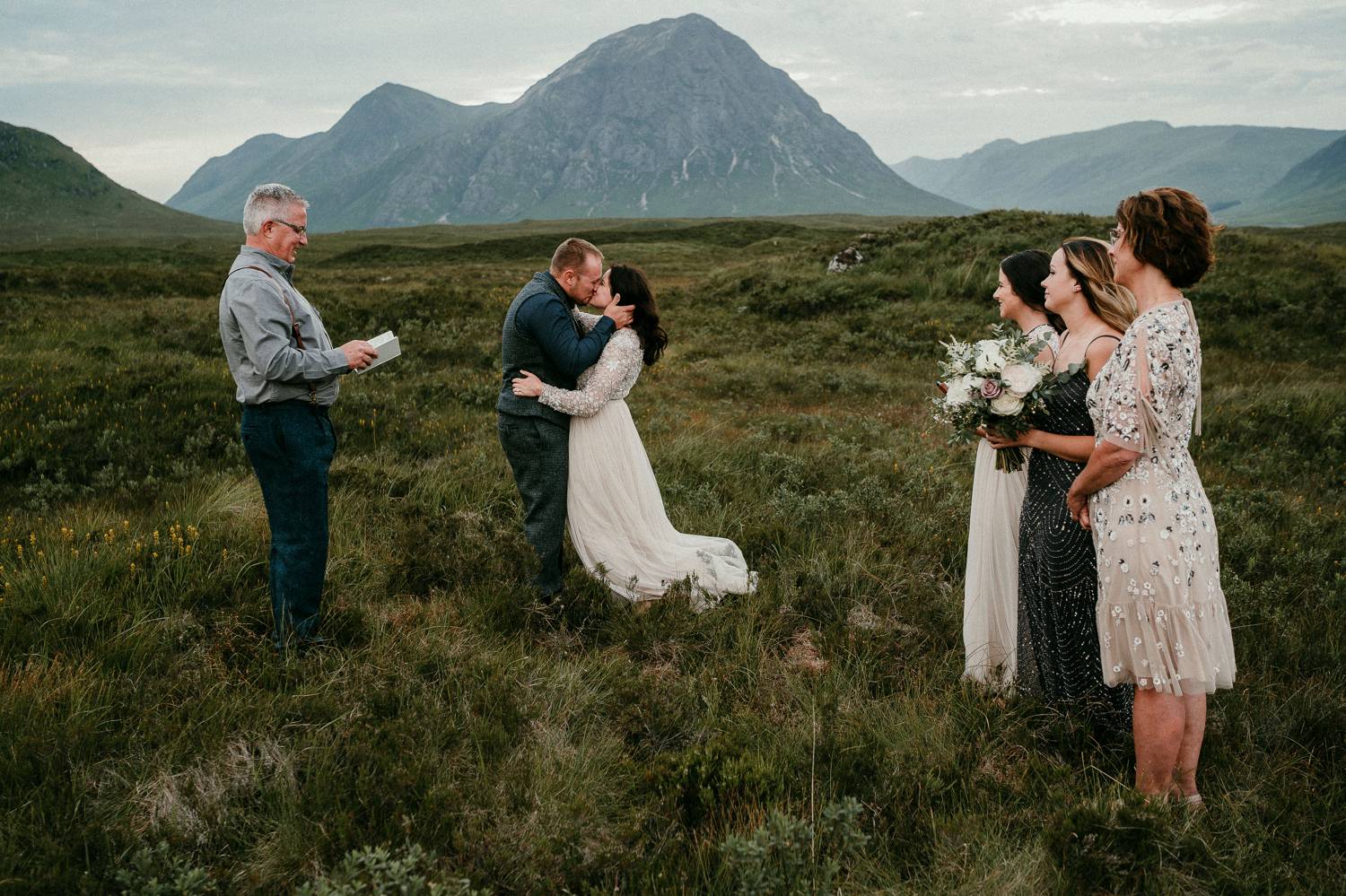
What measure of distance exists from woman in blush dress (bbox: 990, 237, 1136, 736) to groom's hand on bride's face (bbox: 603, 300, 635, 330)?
2.48m

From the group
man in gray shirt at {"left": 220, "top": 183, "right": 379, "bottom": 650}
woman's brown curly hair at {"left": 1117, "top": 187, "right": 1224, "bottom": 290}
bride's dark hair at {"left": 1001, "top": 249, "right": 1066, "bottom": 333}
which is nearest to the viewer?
→ woman's brown curly hair at {"left": 1117, "top": 187, "right": 1224, "bottom": 290}

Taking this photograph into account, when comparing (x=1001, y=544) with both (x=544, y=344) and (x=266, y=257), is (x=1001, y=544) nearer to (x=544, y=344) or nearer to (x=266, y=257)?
(x=544, y=344)

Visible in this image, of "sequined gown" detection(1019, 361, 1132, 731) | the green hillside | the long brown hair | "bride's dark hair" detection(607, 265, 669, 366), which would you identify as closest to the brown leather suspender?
"bride's dark hair" detection(607, 265, 669, 366)

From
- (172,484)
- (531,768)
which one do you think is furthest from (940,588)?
(172,484)

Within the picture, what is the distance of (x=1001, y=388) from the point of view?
3.79 metres

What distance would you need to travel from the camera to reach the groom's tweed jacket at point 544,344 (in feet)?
15.9

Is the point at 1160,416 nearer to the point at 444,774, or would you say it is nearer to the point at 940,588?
the point at 940,588

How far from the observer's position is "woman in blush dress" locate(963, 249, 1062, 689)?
4.38 m

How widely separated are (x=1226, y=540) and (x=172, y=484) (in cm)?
980

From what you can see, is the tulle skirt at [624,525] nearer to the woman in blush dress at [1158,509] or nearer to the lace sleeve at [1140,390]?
the woman in blush dress at [1158,509]

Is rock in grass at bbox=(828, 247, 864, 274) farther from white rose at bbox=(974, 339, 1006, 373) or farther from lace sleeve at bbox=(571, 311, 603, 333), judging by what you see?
white rose at bbox=(974, 339, 1006, 373)

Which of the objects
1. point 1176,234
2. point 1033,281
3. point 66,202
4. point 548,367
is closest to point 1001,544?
point 1033,281

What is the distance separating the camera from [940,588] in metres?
A: 5.59

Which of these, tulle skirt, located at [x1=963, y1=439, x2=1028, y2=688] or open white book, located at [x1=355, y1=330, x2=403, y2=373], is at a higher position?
open white book, located at [x1=355, y1=330, x2=403, y2=373]
